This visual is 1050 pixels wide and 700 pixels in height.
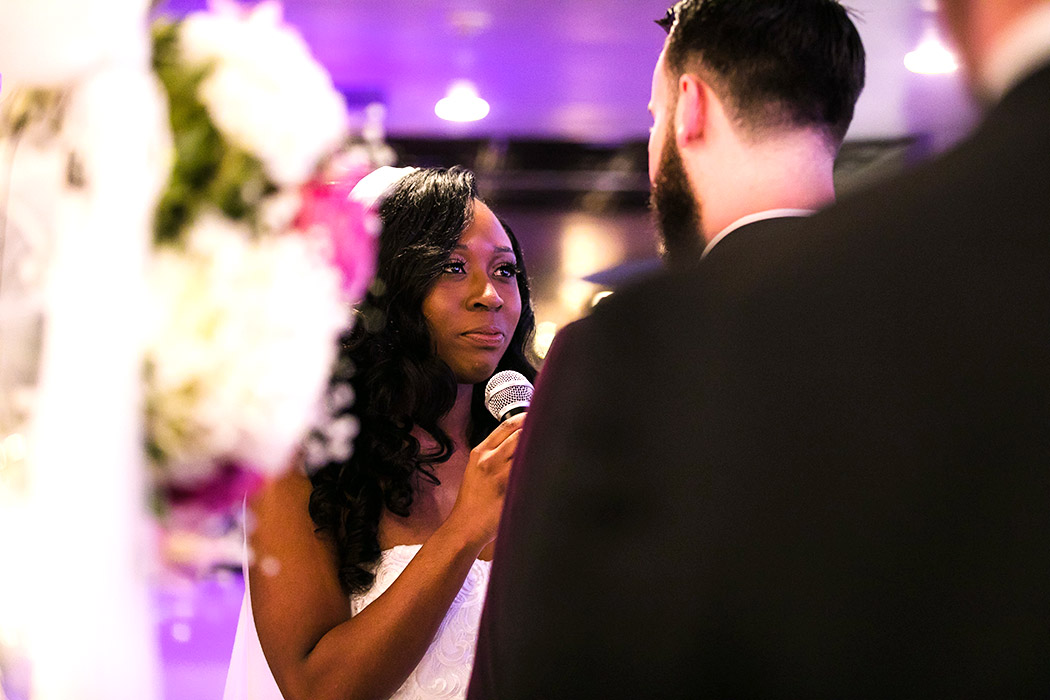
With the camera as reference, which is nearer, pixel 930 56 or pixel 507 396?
pixel 507 396

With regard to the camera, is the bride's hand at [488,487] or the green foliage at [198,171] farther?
the bride's hand at [488,487]

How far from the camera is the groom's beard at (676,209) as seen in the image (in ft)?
5.39

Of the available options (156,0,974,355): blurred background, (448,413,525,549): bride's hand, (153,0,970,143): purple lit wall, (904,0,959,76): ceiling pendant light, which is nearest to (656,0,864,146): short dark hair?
(448,413,525,549): bride's hand

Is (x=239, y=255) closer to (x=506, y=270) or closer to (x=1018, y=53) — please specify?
(x=1018, y=53)

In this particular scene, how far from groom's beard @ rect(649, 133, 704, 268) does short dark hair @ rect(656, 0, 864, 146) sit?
13 cm

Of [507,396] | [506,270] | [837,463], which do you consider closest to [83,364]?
[837,463]

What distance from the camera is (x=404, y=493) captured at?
2350mm

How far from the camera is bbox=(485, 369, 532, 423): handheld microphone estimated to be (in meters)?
2.26

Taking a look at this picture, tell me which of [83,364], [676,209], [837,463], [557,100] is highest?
[557,100]

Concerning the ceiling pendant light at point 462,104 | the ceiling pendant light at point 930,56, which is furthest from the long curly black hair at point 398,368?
the ceiling pendant light at point 462,104

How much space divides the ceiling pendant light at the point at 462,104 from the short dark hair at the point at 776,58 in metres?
5.86

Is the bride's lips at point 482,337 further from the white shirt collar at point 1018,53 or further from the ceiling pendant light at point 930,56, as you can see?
the ceiling pendant light at point 930,56

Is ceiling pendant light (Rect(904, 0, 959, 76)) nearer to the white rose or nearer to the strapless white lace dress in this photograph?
the strapless white lace dress

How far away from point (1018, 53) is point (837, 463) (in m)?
0.44
